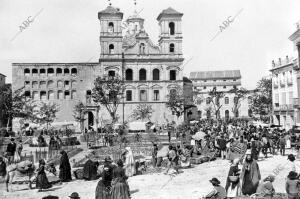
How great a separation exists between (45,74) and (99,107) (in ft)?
29.6

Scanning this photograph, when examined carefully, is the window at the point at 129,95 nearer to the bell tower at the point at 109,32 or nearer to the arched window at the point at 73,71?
the bell tower at the point at 109,32

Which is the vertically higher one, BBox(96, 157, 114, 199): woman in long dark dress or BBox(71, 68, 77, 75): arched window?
BBox(71, 68, 77, 75): arched window

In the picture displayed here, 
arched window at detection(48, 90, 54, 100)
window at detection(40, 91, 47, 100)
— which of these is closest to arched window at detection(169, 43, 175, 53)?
arched window at detection(48, 90, 54, 100)

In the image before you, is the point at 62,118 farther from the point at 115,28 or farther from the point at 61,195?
the point at 61,195

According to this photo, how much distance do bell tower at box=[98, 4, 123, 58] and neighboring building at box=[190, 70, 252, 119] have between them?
89.9 feet

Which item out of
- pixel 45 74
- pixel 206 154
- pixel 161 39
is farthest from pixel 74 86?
pixel 206 154

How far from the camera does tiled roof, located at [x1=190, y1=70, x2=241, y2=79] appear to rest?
260 ft

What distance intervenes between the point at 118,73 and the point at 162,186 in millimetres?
40007

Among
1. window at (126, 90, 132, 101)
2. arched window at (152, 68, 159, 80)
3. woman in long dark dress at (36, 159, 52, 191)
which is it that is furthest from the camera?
arched window at (152, 68, 159, 80)

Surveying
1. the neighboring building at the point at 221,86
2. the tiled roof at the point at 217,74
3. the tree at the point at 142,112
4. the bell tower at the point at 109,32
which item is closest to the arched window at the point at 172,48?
the bell tower at the point at 109,32

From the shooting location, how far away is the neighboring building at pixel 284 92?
134 ft

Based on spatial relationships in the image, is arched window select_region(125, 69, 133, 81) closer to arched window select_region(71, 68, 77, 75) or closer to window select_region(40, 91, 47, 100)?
arched window select_region(71, 68, 77, 75)

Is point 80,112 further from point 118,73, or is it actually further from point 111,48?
point 111,48

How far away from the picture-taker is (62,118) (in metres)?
54.7
